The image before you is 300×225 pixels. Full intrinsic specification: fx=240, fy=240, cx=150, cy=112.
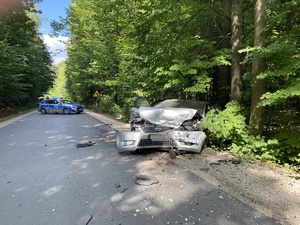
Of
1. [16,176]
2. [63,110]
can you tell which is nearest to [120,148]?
[16,176]

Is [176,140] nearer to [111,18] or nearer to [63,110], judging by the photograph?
[111,18]

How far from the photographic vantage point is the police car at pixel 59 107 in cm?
2312

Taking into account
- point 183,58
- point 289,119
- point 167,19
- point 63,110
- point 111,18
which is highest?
point 111,18

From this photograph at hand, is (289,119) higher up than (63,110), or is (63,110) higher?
(289,119)

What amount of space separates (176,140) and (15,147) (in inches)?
208

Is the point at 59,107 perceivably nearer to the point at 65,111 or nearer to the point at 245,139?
the point at 65,111

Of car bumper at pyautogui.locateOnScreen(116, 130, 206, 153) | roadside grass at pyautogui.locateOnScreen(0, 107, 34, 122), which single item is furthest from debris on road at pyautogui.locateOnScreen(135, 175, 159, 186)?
roadside grass at pyautogui.locateOnScreen(0, 107, 34, 122)

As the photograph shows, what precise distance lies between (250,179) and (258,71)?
293 centimetres

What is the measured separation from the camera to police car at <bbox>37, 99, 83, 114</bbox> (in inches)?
910

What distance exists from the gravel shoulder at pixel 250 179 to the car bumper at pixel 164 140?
293 millimetres

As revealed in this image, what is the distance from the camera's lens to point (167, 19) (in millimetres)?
9180

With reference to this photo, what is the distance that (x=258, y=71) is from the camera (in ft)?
20.2

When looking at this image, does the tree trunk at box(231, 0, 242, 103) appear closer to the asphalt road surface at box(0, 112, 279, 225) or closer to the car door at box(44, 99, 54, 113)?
the asphalt road surface at box(0, 112, 279, 225)

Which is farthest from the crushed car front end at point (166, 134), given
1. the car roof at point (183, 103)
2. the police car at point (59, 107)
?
the police car at point (59, 107)
